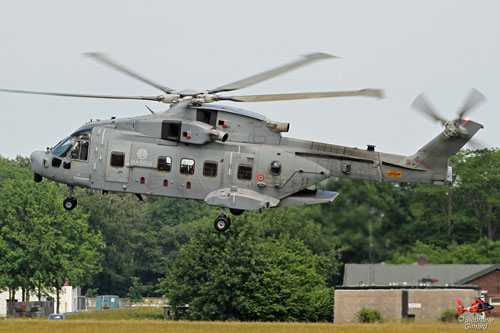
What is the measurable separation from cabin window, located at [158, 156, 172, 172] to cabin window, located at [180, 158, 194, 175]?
58cm

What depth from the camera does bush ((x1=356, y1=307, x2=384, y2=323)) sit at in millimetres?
73438

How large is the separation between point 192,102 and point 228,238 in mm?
49270

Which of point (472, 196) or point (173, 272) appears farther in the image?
point (472, 196)

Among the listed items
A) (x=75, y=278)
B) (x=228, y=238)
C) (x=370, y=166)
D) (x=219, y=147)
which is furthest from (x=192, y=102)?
(x=75, y=278)

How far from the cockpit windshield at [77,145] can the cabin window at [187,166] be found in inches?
186

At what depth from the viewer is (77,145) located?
42.2m

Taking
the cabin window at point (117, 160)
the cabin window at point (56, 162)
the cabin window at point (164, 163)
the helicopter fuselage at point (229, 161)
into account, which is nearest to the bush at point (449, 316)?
the helicopter fuselage at point (229, 161)

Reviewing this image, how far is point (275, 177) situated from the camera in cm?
4047

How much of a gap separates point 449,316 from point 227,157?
37.2 metres

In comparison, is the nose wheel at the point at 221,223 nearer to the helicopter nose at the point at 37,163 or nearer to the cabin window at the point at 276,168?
the cabin window at the point at 276,168

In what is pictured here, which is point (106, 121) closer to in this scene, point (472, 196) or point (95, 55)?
point (95, 55)

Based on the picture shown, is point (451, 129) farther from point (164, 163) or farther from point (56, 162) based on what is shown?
point (56, 162)

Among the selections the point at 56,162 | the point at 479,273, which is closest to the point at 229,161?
the point at 56,162

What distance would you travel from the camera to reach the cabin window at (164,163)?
133 ft
